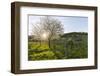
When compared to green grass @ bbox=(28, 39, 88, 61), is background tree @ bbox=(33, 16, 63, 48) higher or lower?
higher

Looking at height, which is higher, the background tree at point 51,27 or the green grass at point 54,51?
the background tree at point 51,27

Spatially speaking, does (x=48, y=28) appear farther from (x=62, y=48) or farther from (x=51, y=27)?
(x=62, y=48)

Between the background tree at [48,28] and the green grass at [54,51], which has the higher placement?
the background tree at [48,28]

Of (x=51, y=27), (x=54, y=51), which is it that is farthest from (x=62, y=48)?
(x=51, y=27)

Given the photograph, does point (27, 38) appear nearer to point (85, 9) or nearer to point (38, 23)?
point (38, 23)

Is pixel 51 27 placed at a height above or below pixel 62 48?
above

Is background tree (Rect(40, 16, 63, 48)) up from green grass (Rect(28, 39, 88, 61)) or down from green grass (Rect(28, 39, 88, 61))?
up

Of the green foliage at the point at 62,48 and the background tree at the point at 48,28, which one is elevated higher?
the background tree at the point at 48,28

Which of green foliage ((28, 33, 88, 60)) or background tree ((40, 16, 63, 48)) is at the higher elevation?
background tree ((40, 16, 63, 48))

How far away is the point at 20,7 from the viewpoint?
1.84 metres

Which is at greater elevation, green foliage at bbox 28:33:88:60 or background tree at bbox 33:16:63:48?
background tree at bbox 33:16:63:48

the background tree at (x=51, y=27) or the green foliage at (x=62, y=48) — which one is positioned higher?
the background tree at (x=51, y=27)

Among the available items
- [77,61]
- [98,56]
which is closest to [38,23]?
[77,61]

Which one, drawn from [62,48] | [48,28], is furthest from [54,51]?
[48,28]
